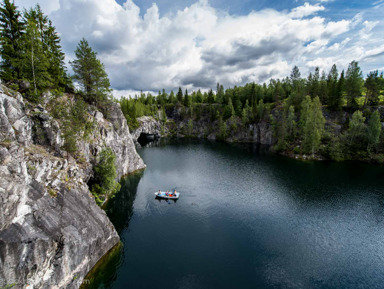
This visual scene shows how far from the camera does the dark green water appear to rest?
24.6 metres

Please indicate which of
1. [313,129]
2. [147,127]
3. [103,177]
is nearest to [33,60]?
[103,177]

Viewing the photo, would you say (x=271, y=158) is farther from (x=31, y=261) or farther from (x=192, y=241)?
(x=31, y=261)

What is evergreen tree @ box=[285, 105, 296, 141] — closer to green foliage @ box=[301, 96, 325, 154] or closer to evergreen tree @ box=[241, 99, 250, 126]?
green foliage @ box=[301, 96, 325, 154]

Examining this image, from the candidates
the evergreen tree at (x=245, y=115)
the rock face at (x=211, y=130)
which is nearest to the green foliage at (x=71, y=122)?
the rock face at (x=211, y=130)

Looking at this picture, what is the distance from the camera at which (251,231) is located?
33.6 meters

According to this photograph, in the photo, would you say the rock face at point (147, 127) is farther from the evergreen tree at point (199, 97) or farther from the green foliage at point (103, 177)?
the green foliage at point (103, 177)

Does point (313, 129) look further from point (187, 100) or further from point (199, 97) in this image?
point (199, 97)

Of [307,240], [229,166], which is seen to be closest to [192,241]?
[307,240]

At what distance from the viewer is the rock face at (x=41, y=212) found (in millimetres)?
16109

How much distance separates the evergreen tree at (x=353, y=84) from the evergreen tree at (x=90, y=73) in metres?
99.1

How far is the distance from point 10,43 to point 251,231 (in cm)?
5121

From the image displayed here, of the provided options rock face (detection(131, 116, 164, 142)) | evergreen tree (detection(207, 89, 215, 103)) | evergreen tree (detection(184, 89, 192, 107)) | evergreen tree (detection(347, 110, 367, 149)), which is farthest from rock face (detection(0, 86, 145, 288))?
evergreen tree (detection(207, 89, 215, 103))

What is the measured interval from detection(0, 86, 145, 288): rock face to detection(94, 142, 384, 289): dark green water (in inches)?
184

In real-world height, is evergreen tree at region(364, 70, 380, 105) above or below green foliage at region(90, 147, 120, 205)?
above
